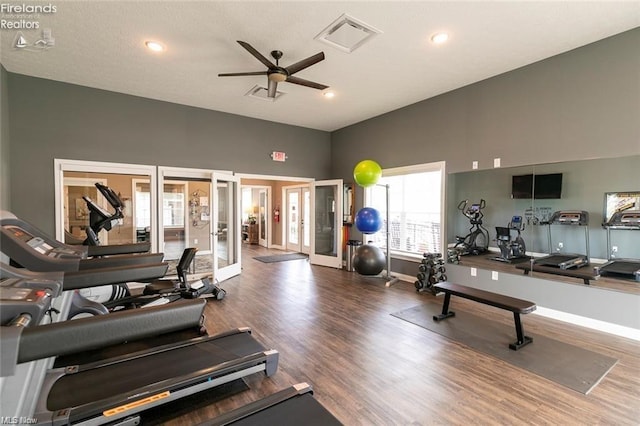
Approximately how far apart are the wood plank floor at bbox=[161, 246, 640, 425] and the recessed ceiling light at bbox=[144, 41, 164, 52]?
331 cm

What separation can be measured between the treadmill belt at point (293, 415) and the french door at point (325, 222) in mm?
5032

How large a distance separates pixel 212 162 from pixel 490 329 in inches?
205

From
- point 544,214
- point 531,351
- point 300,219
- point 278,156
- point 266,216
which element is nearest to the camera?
point 531,351

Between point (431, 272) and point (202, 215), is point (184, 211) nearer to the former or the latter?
point (202, 215)

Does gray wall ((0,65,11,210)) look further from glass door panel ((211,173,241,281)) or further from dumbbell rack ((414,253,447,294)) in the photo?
dumbbell rack ((414,253,447,294))

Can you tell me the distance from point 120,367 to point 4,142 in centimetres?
387

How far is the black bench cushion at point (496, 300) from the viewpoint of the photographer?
2.88 meters

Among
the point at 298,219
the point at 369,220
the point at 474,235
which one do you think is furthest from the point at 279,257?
the point at 474,235

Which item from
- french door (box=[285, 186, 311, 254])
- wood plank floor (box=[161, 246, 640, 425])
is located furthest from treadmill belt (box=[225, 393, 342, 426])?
french door (box=[285, 186, 311, 254])

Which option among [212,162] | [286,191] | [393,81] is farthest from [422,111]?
[286,191]

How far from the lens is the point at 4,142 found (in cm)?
396

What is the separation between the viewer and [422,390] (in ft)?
7.47

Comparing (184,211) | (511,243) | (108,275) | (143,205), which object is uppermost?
(143,205)

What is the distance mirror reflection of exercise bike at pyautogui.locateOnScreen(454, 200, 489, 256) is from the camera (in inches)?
177
